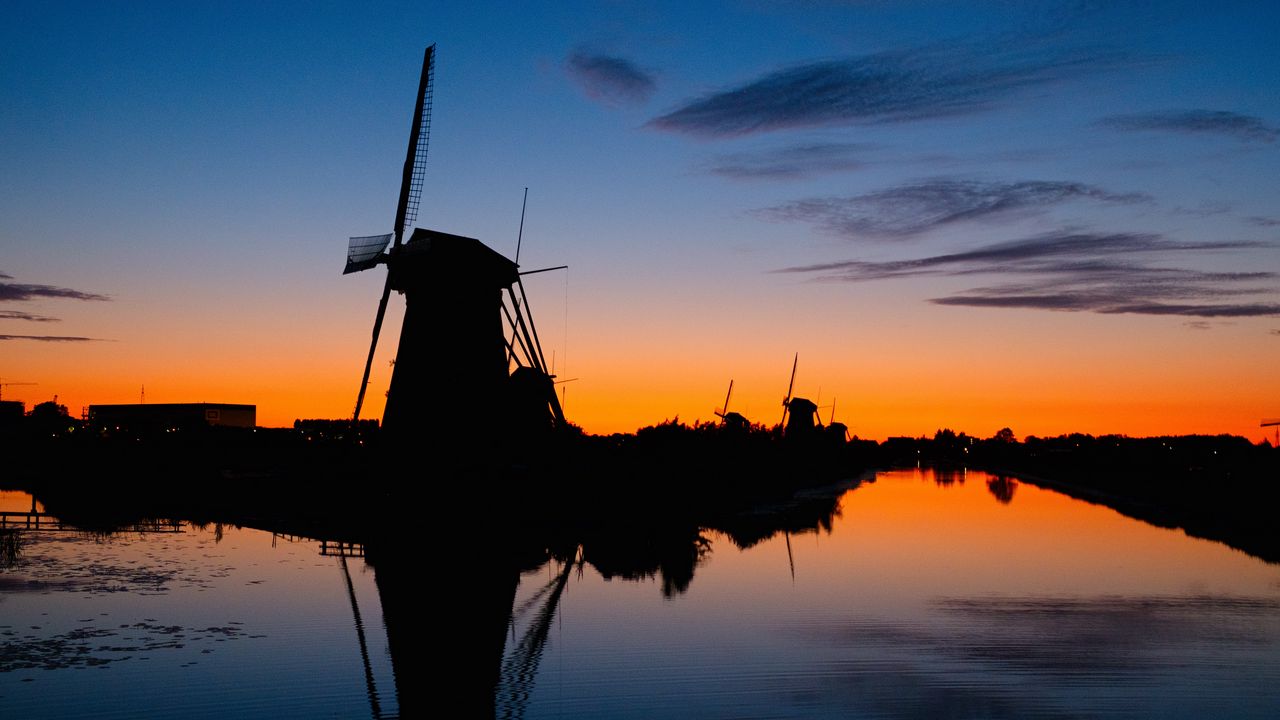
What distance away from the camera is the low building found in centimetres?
13388

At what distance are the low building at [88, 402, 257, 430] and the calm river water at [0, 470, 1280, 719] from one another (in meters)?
109

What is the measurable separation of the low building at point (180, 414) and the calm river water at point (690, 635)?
4288 inches

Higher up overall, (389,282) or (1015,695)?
(389,282)

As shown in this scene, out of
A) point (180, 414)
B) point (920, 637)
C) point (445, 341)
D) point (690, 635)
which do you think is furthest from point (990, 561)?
point (180, 414)

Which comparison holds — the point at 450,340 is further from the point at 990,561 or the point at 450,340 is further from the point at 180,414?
the point at 180,414

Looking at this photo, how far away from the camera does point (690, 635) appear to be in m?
18.5

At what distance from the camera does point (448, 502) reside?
37.1 metres

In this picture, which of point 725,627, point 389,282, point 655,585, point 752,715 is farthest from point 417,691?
point 389,282

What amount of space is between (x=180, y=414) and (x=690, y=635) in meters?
141

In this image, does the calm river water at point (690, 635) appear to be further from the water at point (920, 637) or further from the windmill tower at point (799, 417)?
the windmill tower at point (799, 417)

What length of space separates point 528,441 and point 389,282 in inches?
344

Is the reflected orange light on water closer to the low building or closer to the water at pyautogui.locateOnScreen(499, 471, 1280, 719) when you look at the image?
the water at pyautogui.locateOnScreen(499, 471, 1280, 719)

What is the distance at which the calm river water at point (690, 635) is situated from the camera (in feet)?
45.0

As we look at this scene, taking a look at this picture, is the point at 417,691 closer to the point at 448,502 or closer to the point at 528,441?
the point at 448,502
